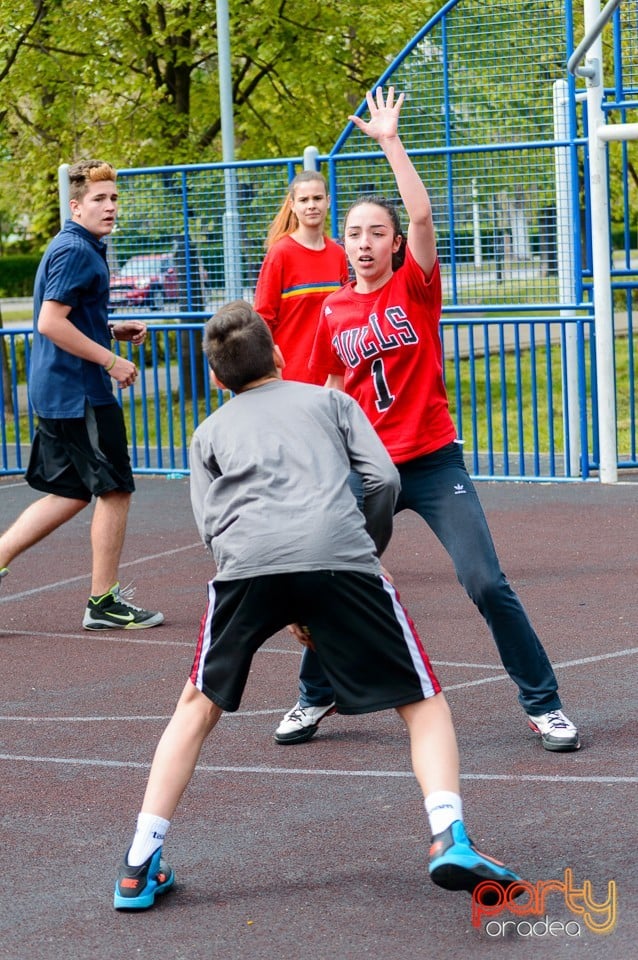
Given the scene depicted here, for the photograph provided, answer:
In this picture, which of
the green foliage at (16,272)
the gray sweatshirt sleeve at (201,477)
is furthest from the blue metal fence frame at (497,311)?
the green foliage at (16,272)

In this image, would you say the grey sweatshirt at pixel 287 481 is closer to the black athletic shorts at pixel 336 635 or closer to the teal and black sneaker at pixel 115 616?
the black athletic shorts at pixel 336 635

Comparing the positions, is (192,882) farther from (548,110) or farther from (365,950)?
(548,110)

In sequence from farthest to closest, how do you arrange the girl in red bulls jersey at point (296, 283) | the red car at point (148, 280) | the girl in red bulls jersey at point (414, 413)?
1. the red car at point (148, 280)
2. the girl in red bulls jersey at point (296, 283)
3. the girl in red bulls jersey at point (414, 413)

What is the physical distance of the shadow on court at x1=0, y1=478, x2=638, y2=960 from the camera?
11.8ft

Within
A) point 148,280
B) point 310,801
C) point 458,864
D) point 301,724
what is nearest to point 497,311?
point 148,280

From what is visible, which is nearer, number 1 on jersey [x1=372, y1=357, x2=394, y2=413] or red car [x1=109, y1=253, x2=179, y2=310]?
number 1 on jersey [x1=372, y1=357, x2=394, y2=413]

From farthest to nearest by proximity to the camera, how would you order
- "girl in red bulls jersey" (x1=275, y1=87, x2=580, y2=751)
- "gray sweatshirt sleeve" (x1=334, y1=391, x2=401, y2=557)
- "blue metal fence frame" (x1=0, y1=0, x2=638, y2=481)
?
"blue metal fence frame" (x1=0, y1=0, x2=638, y2=481)
"girl in red bulls jersey" (x1=275, y1=87, x2=580, y2=751)
"gray sweatshirt sleeve" (x1=334, y1=391, x2=401, y2=557)

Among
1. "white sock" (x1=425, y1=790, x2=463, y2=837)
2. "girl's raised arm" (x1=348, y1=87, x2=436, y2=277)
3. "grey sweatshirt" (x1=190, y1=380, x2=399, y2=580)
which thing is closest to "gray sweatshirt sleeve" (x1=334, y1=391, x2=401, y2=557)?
"grey sweatshirt" (x1=190, y1=380, x2=399, y2=580)

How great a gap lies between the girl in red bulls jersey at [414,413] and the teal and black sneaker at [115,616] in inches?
80.7

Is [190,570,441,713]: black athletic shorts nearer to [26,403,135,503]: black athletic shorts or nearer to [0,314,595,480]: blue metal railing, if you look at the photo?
[26,403,135,503]: black athletic shorts

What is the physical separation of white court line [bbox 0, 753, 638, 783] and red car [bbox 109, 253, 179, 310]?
734 cm

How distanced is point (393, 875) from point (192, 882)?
56 centimetres

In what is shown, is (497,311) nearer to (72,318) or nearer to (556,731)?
(72,318)

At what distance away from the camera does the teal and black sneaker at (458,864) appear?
3.44 meters
